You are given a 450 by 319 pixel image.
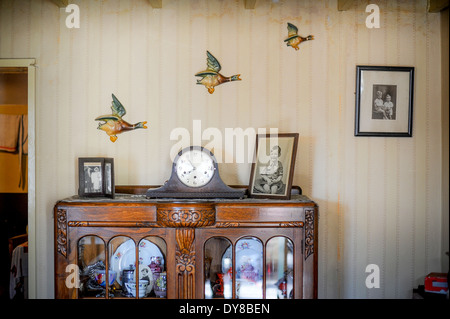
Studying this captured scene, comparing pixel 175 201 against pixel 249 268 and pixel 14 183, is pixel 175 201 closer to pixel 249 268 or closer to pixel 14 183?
pixel 249 268

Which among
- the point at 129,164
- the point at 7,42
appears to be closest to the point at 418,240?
the point at 129,164

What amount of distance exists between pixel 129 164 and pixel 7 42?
1.20m

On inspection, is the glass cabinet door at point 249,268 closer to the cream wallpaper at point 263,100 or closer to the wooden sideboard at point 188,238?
the wooden sideboard at point 188,238

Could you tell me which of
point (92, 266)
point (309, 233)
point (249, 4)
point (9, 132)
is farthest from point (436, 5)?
point (9, 132)

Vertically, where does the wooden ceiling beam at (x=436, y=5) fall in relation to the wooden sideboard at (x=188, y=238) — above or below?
above

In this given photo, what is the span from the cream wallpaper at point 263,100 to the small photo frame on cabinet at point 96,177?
0.26m

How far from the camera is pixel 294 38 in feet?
8.38

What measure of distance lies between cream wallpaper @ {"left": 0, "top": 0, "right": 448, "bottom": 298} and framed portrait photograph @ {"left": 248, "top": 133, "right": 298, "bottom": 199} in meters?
0.19

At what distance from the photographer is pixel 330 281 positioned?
2.56 metres

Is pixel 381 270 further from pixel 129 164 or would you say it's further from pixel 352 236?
pixel 129 164

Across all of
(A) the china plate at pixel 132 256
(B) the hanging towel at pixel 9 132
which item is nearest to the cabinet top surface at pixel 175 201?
(A) the china plate at pixel 132 256

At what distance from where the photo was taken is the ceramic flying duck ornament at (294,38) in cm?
255
